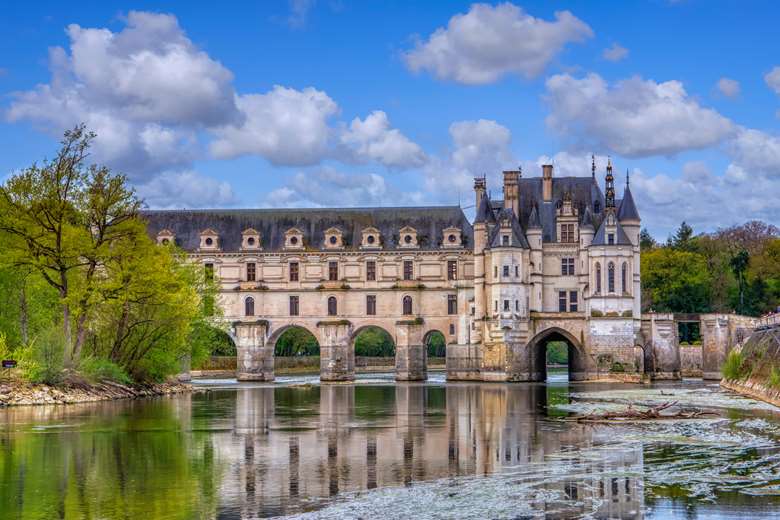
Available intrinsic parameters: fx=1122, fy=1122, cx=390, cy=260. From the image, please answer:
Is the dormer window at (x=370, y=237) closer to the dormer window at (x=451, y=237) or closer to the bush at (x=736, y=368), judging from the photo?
the dormer window at (x=451, y=237)

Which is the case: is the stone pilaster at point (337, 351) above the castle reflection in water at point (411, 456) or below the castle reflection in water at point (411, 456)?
above

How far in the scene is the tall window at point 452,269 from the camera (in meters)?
78.8

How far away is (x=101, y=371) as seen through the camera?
48.7 metres

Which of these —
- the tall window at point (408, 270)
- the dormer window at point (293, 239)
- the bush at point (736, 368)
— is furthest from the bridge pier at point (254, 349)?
the bush at point (736, 368)

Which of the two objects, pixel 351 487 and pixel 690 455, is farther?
pixel 690 455

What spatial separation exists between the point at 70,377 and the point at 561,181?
3977 cm

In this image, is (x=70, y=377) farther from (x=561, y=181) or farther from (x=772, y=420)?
(x=561, y=181)

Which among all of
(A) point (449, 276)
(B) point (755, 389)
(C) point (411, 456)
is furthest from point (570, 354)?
(C) point (411, 456)

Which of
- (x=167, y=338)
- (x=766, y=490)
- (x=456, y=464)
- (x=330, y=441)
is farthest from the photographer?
(x=167, y=338)

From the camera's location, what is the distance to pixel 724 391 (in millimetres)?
52188

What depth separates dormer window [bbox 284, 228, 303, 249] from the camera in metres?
80.6

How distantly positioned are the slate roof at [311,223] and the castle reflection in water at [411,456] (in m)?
38.5

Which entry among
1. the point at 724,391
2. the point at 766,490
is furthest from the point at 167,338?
the point at 766,490

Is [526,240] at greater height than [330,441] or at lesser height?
greater
